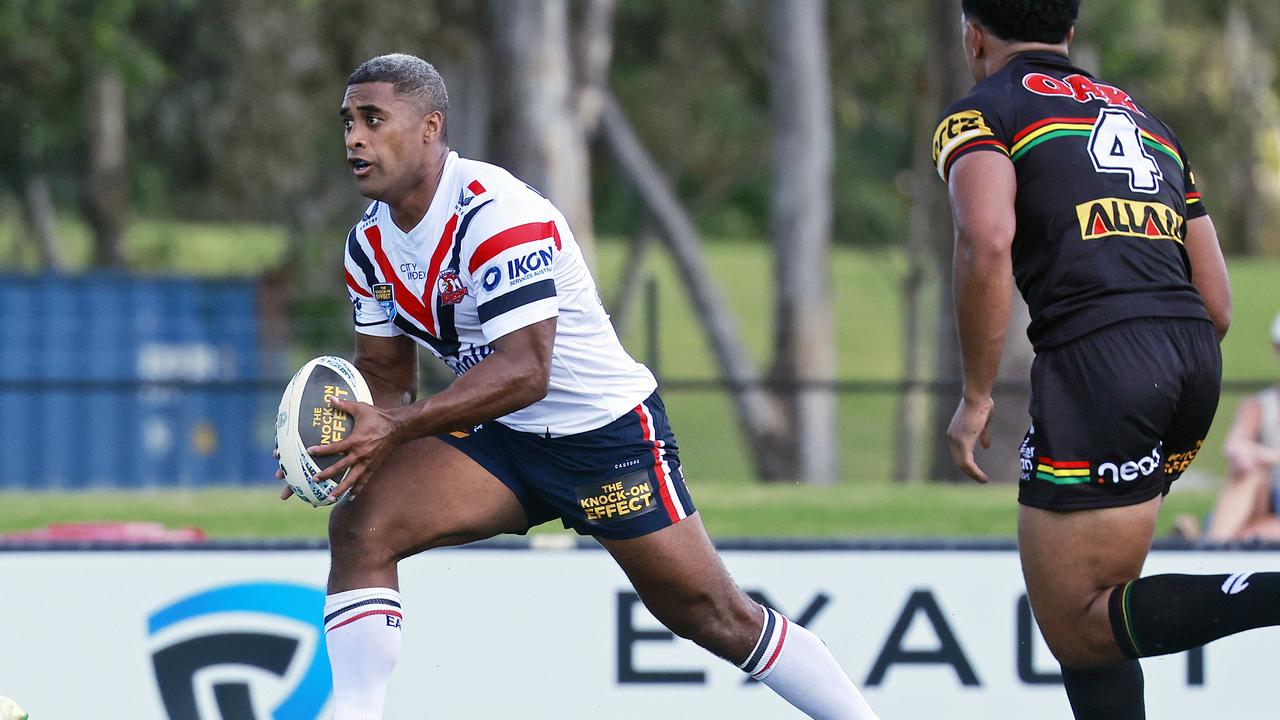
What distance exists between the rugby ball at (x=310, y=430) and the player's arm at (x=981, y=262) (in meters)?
1.53

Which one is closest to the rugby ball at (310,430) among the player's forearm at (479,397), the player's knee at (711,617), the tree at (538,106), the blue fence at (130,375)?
the player's forearm at (479,397)

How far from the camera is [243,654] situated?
19.1 ft

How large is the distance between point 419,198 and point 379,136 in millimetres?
210

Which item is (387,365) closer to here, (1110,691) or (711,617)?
(711,617)

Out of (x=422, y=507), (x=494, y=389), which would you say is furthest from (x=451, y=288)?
(x=422, y=507)

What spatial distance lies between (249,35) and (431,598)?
19521 millimetres

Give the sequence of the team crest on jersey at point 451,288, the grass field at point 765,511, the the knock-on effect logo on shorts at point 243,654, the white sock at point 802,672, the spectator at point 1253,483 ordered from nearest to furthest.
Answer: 1. the team crest on jersey at point 451,288
2. the white sock at point 802,672
3. the the knock-on effect logo on shorts at point 243,654
4. the spectator at point 1253,483
5. the grass field at point 765,511

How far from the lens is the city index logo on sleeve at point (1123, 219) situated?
416 cm

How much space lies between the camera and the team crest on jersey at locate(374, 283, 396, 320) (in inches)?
187

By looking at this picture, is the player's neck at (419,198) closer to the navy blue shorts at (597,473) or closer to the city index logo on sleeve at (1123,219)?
the navy blue shorts at (597,473)

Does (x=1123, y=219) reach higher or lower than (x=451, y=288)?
higher

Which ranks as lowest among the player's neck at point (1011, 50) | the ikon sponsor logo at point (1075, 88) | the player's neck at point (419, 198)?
the player's neck at point (419, 198)

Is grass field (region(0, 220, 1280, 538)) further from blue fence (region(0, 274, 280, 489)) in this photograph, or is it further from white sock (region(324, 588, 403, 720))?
white sock (region(324, 588, 403, 720))

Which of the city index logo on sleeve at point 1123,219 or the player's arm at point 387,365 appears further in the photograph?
the player's arm at point 387,365
